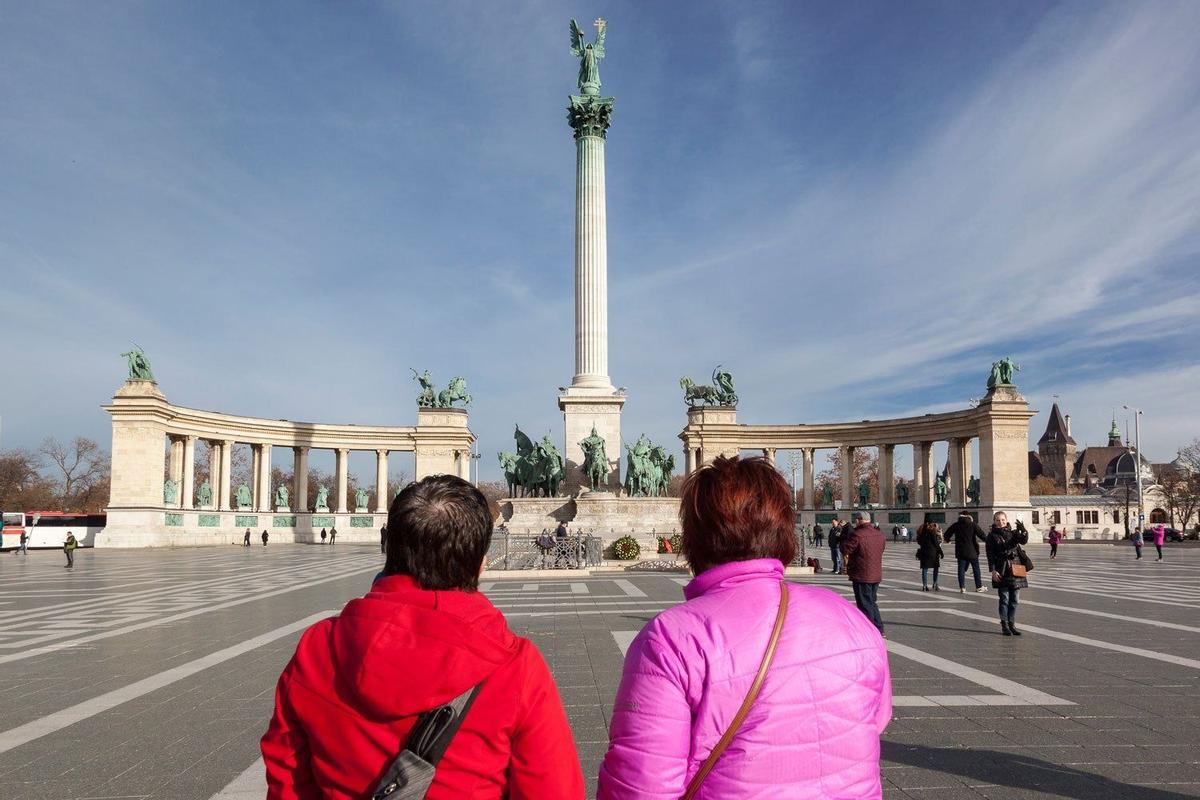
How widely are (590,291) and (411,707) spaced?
4292cm

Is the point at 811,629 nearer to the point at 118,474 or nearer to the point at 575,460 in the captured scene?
the point at 575,460

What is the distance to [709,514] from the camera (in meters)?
2.73

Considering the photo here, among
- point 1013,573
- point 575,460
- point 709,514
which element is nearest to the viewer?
point 709,514

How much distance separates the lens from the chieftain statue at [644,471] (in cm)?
4044

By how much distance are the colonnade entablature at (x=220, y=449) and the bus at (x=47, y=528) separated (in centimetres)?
206

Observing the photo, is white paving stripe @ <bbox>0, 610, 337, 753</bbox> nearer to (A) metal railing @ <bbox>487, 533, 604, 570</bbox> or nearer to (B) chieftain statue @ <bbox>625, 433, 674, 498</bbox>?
(A) metal railing @ <bbox>487, 533, 604, 570</bbox>

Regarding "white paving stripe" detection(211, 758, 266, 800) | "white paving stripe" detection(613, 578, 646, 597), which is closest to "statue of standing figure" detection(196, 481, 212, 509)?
"white paving stripe" detection(613, 578, 646, 597)

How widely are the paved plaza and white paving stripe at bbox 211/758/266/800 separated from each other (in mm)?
24

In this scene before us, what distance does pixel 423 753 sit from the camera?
2.22 metres

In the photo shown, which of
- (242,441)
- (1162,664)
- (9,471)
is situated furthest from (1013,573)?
(9,471)

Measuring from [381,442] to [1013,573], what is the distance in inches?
2727

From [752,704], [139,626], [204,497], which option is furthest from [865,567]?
[204,497]

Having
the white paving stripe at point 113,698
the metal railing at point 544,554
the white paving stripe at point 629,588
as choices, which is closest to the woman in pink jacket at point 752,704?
the white paving stripe at point 113,698

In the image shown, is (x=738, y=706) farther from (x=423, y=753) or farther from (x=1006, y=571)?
(x=1006, y=571)
